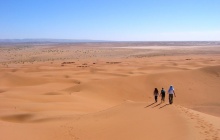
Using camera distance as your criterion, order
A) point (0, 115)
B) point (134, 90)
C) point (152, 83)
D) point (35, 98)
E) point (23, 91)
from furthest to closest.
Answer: point (152, 83) → point (134, 90) → point (23, 91) → point (35, 98) → point (0, 115)

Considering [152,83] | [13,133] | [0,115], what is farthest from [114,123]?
[152,83]

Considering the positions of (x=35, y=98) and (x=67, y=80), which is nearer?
(x=35, y=98)

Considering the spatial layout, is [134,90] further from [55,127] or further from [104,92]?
[55,127]

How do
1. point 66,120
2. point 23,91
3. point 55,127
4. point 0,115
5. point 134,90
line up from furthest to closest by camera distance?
point 134,90 → point 23,91 → point 0,115 → point 66,120 → point 55,127

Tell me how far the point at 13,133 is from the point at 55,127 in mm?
1444

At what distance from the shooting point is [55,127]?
33.5 ft

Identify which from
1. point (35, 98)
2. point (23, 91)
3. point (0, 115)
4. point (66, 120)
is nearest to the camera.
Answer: point (66, 120)

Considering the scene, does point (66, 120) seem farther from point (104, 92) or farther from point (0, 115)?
point (104, 92)

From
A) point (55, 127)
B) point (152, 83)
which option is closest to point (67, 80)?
point (152, 83)

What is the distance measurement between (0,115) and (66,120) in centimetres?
323

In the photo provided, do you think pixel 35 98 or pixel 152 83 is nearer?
pixel 35 98

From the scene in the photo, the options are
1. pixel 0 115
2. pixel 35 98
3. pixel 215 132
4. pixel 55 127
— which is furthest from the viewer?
pixel 35 98

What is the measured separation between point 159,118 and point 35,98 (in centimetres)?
928

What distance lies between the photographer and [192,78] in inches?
977
